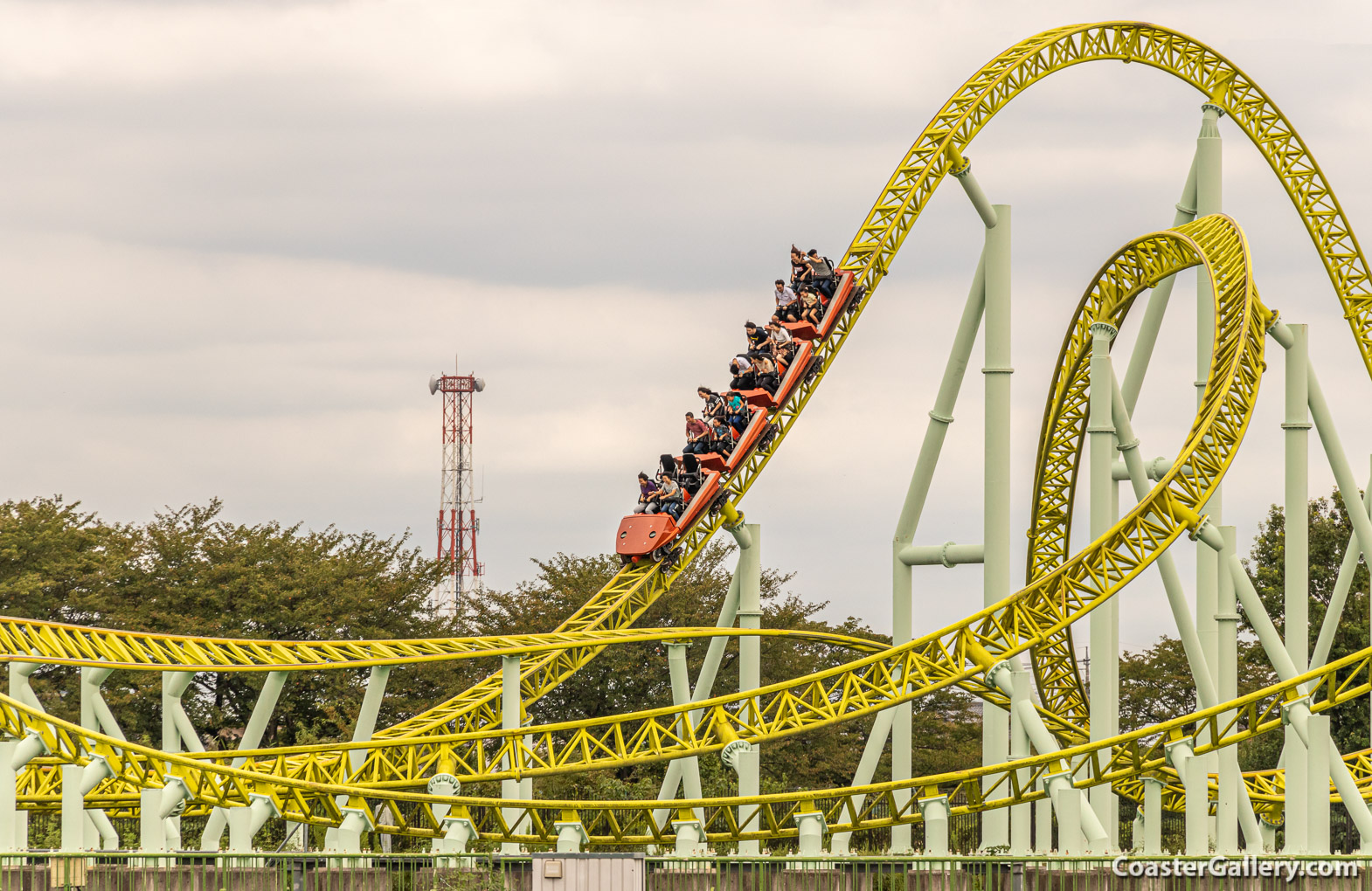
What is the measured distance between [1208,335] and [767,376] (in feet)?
18.2

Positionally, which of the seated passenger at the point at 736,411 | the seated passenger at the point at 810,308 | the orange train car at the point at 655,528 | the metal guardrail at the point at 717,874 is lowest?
the metal guardrail at the point at 717,874

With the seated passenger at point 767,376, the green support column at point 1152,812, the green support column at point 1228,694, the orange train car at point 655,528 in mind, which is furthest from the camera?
the seated passenger at point 767,376

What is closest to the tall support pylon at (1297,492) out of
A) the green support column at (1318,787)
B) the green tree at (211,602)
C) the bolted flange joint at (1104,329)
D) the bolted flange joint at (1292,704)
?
the bolted flange joint at (1104,329)

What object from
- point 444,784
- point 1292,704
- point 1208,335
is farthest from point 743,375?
point 1292,704

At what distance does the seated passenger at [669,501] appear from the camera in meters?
24.2

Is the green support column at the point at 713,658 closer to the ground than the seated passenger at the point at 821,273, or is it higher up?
closer to the ground

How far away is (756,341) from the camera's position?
82.7ft

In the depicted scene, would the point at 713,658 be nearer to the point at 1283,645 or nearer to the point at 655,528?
the point at 655,528

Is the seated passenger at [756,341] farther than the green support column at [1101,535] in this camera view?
Yes

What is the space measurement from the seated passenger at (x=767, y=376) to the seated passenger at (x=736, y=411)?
34cm

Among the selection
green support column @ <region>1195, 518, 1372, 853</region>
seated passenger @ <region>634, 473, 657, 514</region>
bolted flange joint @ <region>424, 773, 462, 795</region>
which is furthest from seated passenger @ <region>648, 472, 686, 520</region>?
green support column @ <region>1195, 518, 1372, 853</region>

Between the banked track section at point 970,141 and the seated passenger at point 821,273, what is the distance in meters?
0.30

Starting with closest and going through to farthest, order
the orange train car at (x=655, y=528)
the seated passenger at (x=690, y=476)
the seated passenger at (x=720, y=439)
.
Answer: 1. the orange train car at (x=655, y=528)
2. the seated passenger at (x=690, y=476)
3. the seated passenger at (x=720, y=439)

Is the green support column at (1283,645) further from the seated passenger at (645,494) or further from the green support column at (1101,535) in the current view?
the seated passenger at (645,494)
